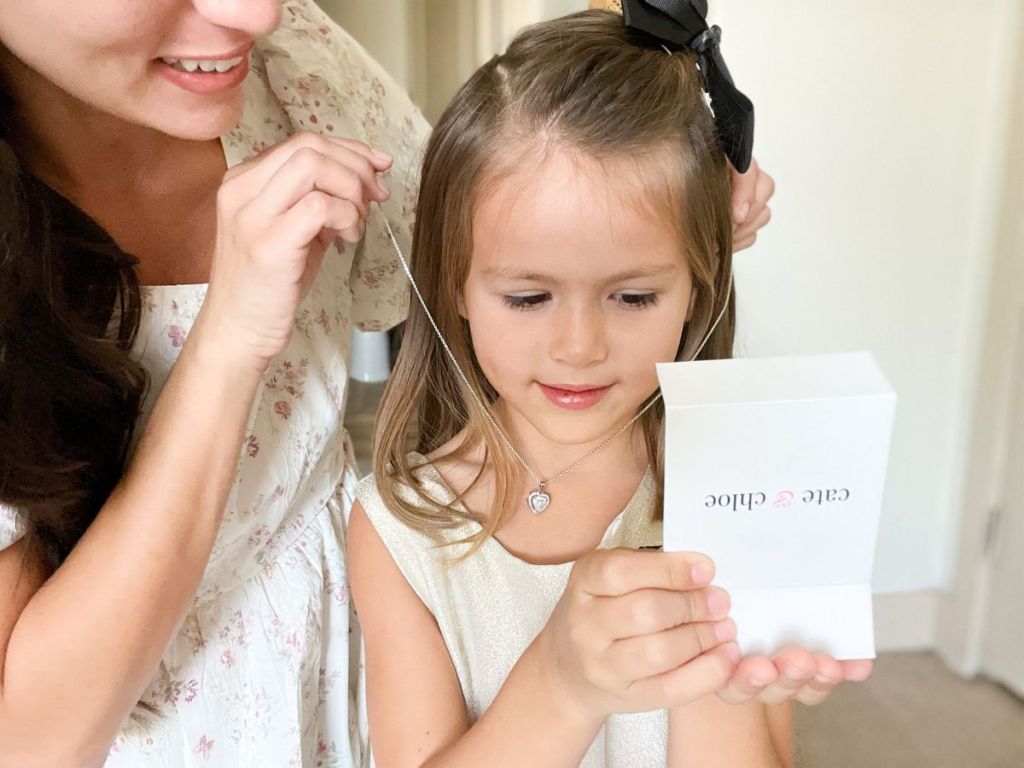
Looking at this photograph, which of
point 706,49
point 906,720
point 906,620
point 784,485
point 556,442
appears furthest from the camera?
point 906,620

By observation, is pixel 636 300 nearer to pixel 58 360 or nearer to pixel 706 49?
pixel 706 49

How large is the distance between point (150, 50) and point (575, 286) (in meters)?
0.34

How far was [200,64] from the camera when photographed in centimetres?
69

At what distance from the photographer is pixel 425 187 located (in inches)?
32.3

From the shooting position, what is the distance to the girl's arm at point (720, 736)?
0.71m

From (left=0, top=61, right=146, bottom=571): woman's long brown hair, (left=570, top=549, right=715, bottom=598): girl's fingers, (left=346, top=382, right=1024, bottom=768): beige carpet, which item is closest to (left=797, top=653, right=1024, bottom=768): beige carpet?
(left=346, top=382, right=1024, bottom=768): beige carpet

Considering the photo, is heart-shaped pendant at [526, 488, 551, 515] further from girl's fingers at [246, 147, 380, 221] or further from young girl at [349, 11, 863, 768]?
girl's fingers at [246, 147, 380, 221]

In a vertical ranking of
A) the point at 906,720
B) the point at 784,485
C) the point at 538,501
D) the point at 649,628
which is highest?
the point at 784,485

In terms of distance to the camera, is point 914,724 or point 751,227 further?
point 914,724

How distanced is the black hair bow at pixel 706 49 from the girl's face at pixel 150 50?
0.28m

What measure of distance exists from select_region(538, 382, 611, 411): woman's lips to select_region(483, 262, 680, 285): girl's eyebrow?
0.28 feet

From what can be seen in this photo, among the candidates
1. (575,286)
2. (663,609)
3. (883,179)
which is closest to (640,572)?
(663,609)

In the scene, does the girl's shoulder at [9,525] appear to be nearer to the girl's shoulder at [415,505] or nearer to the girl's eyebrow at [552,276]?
the girl's shoulder at [415,505]

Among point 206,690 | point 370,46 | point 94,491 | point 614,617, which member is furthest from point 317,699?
point 370,46
